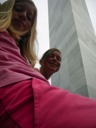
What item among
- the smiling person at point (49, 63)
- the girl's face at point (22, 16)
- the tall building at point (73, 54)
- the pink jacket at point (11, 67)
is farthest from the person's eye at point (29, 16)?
the tall building at point (73, 54)

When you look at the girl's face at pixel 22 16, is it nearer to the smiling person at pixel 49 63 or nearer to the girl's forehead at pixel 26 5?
the girl's forehead at pixel 26 5

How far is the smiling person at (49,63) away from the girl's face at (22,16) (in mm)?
733

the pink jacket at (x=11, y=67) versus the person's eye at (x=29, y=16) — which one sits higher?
the pink jacket at (x=11, y=67)

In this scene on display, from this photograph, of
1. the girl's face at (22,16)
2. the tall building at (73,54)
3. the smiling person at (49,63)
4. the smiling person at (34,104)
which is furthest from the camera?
the tall building at (73,54)

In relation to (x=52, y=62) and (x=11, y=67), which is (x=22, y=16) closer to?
(x=11, y=67)

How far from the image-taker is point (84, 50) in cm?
249

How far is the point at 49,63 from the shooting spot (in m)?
1.45

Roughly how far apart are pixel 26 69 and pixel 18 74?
0.11 ft

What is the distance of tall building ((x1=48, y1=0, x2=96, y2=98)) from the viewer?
2.15 metres

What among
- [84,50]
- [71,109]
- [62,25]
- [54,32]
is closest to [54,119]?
[71,109]

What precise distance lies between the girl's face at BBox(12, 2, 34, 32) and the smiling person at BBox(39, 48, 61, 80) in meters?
0.73

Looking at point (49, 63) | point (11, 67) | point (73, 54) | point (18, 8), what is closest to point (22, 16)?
point (18, 8)

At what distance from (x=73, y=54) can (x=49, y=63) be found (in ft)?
3.55

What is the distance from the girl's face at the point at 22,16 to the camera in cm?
62
